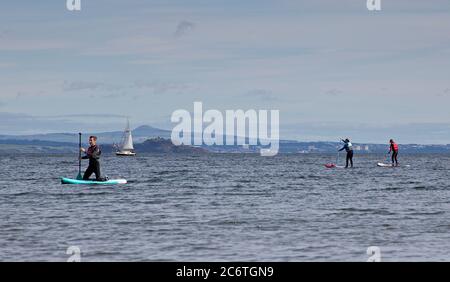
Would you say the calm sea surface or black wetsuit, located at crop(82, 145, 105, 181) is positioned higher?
black wetsuit, located at crop(82, 145, 105, 181)

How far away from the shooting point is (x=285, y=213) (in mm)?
31172

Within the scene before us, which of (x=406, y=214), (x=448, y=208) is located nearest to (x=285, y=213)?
(x=406, y=214)

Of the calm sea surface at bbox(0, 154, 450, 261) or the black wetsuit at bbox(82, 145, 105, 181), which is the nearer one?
the calm sea surface at bbox(0, 154, 450, 261)

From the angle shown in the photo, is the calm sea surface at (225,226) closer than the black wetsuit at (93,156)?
Yes

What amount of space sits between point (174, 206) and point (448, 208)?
36.8ft

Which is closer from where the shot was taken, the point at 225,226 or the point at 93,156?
the point at 225,226

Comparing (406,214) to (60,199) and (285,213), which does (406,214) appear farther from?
(60,199)

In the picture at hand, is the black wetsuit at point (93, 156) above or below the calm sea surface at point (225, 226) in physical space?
above

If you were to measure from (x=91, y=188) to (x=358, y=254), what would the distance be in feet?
97.7

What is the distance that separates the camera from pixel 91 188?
156ft

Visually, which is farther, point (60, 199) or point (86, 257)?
point (60, 199)

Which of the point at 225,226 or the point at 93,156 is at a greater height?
the point at 93,156
